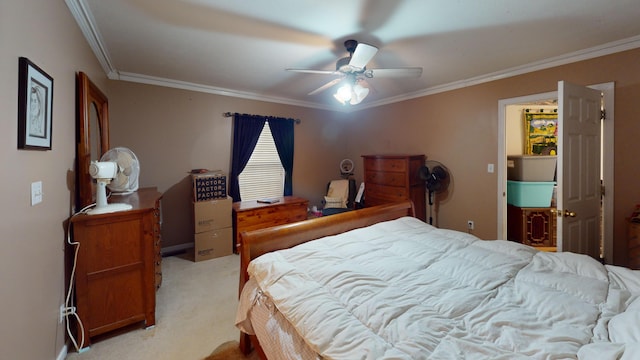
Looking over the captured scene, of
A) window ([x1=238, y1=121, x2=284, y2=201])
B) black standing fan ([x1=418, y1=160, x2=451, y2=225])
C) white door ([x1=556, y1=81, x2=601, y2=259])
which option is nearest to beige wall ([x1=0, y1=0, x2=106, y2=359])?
window ([x1=238, y1=121, x2=284, y2=201])

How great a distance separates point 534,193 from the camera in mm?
3791

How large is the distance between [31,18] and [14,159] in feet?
2.38

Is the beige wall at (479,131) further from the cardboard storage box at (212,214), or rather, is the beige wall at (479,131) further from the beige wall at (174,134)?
the cardboard storage box at (212,214)

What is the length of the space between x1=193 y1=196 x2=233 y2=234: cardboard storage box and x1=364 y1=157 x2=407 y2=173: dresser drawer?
2.26 meters

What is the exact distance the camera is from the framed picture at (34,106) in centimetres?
122

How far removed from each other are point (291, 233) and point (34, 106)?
1532 mm

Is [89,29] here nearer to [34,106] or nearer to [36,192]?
[34,106]

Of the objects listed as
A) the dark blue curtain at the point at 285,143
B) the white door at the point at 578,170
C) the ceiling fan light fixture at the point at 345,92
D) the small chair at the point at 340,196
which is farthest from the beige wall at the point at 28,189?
the white door at the point at 578,170

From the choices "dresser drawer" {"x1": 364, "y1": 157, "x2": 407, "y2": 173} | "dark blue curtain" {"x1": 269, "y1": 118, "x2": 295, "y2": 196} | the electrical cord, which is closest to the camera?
the electrical cord

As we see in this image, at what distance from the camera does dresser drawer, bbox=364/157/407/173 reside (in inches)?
152

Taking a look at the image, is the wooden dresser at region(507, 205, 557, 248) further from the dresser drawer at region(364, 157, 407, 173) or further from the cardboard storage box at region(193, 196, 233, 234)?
the cardboard storage box at region(193, 196, 233, 234)

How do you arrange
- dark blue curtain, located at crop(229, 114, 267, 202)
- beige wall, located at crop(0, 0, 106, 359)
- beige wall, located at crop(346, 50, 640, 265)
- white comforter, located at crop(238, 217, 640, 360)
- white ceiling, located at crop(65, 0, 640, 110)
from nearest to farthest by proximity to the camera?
1. white comforter, located at crop(238, 217, 640, 360)
2. beige wall, located at crop(0, 0, 106, 359)
3. white ceiling, located at crop(65, 0, 640, 110)
4. beige wall, located at crop(346, 50, 640, 265)
5. dark blue curtain, located at crop(229, 114, 267, 202)

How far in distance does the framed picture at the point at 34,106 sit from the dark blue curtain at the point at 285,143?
3055 millimetres

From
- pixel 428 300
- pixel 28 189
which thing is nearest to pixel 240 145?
pixel 28 189
